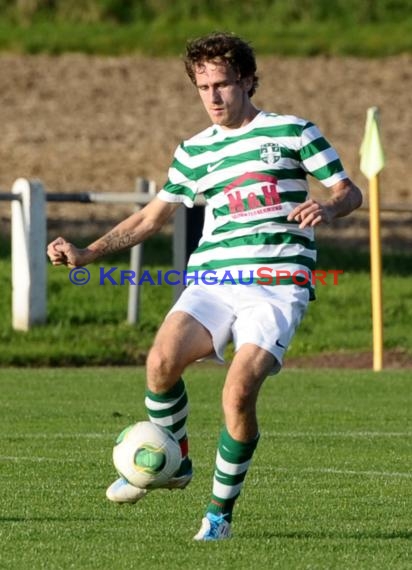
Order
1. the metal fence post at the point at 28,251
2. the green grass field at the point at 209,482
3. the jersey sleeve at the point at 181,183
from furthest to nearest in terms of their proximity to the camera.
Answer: the metal fence post at the point at 28,251
the jersey sleeve at the point at 181,183
the green grass field at the point at 209,482

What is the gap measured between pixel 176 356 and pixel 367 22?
99.8 ft

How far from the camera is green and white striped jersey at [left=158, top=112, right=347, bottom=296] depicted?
8.25 metres

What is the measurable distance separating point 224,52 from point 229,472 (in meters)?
1.86

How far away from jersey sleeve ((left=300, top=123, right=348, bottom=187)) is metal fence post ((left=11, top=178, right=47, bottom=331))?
1050cm

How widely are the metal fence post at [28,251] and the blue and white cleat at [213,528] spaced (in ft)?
34.9

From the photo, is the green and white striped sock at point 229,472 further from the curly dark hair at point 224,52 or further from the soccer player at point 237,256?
the curly dark hair at point 224,52

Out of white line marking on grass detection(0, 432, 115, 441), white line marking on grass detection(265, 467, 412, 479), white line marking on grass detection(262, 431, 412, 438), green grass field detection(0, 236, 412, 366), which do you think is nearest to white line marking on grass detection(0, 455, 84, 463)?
white line marking on grass detection(0, 432, 115, 441)

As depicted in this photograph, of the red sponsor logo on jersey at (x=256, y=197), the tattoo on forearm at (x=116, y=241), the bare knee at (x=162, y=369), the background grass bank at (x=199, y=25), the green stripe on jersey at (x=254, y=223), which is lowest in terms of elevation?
the bare knee at (x=162, y=369)

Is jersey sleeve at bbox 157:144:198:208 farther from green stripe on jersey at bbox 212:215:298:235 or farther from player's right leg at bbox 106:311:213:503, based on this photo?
player's right leg at bbox 106:311:213:503

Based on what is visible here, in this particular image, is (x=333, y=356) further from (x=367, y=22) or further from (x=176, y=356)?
(x=367, y=22)

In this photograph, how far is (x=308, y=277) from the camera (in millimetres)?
8344

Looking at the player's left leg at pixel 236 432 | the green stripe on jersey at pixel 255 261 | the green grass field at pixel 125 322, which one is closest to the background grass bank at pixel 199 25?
the green grass field at pixel 125 322

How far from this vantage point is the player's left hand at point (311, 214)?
308 inches

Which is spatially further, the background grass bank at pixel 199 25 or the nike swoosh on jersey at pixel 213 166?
the background grass bank at pixel 199 25
